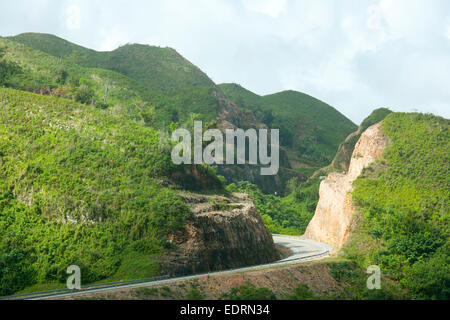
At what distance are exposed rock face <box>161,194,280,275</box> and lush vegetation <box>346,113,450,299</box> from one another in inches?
278

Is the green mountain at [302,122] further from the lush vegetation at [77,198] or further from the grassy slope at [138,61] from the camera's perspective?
the lush vegetation at [77,198]

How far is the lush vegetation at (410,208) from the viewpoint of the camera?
2759 centimetres

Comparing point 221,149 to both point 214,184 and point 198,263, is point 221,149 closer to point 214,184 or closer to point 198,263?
point 214,184

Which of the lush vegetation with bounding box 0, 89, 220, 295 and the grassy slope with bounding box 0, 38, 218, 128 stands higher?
the grassy slope with bounding box 0, 38, 218, 128

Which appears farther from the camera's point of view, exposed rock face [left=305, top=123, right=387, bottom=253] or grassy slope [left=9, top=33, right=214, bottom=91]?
grassy slope [left=9, top=33, right=214, bottom=91]

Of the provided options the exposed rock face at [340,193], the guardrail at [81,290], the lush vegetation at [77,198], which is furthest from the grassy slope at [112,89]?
the guardrail at [81,290]

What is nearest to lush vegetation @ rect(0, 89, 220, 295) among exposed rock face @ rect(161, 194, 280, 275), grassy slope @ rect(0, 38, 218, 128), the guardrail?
the guardrail

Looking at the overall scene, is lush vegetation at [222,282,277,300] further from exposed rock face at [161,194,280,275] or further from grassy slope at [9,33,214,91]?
grassy slope at [9,33,214,91]

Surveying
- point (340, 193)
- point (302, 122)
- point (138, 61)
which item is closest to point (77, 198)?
point (340, 193)

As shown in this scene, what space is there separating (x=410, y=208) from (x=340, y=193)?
28.8ft

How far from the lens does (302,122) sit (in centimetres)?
14100

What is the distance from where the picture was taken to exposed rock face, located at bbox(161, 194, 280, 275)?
83.7ft
